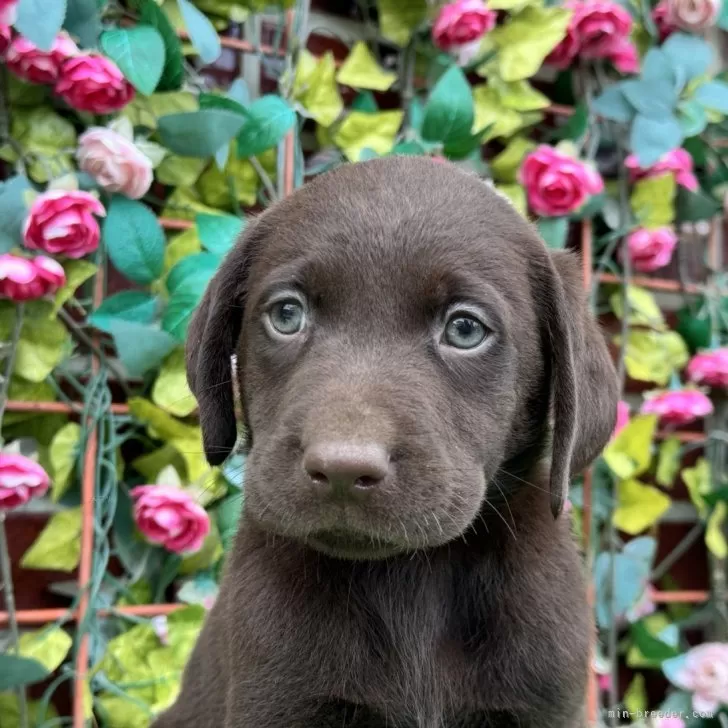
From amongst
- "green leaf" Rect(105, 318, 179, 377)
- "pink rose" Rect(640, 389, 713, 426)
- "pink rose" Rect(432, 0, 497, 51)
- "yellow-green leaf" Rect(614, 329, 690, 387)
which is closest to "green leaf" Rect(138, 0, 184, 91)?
"green leaf" Rect(105, 318, 179, 377)

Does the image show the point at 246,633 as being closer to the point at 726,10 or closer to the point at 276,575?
the point at 276,575

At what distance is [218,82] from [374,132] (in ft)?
1.85

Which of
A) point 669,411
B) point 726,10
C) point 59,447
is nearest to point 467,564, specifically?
point 59,447

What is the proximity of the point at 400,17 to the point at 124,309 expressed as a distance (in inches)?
55.3

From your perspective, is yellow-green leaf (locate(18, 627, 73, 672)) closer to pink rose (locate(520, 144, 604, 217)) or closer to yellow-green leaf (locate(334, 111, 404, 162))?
yellow-green leaf (locate(334, 111, 404, 162))

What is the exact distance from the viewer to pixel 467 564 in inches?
62.7

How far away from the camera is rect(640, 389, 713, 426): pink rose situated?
291cm

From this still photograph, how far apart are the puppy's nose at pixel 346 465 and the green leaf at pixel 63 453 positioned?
148 cm

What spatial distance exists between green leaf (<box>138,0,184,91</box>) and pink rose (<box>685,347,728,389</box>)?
206 cm

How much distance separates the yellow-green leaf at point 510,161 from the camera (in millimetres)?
2926

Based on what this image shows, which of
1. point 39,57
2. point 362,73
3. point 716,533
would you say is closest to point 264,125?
point 362,73

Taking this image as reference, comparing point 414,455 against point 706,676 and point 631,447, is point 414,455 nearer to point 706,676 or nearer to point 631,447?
point 631,447

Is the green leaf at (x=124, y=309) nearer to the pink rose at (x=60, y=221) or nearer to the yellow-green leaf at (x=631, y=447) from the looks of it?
the pink rose at (x=60, y=221)

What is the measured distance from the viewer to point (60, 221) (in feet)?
7.25
